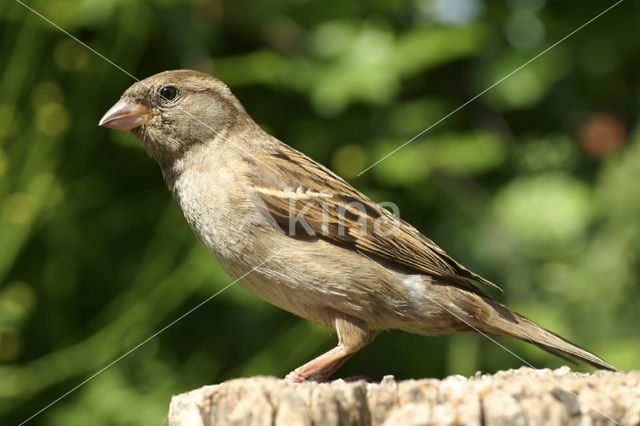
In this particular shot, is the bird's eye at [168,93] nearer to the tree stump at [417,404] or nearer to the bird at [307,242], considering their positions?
the bird at [307,242]

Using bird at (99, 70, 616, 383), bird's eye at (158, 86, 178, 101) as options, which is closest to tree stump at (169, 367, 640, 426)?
bird at (99, 70, 616, 383)

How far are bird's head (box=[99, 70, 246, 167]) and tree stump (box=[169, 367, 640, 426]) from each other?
1743 mm

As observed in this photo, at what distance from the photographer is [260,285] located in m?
3.17

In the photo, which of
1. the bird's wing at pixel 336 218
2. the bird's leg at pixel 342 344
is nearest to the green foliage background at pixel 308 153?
the bird's wing at pixel 336 218

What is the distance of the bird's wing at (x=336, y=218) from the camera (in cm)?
332

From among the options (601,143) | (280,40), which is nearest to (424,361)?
(601,143)

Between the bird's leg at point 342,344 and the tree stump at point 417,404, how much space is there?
1.13 metres

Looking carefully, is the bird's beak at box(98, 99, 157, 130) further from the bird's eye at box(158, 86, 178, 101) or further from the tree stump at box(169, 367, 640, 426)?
the tree stump at box(169, 367, 640, 426)

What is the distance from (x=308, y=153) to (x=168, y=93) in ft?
3.80

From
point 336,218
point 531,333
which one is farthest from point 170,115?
point 531,333

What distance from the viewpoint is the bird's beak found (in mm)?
3537

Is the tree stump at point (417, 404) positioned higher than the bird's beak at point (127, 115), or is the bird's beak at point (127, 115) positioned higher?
the bird's beak at point (127, 115)

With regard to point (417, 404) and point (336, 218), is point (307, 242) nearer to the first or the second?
point (336, 218)

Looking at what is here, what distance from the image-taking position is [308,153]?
462cm
